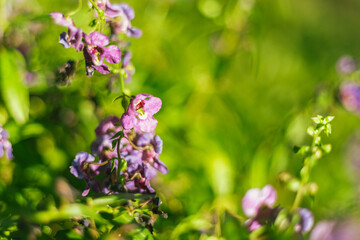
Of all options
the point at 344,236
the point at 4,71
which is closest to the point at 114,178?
the point at 4,71

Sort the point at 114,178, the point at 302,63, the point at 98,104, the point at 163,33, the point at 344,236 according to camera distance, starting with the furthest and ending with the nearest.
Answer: the point at 302,63 → the point at 163,33 → the point at 344,236 → the point at 98,104 → the point at 114,178

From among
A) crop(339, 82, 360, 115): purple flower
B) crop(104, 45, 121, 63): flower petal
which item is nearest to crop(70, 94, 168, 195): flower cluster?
crop(104, 45, 121, 63): flower petal

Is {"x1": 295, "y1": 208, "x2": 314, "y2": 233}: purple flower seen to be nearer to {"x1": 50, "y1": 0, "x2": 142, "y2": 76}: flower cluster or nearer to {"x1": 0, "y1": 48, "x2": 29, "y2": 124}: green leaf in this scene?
{"x1": 50, "y1": 0, "x2": 142, "y2": 76}: flower cluster

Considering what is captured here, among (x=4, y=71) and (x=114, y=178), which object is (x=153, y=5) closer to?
(x=4, y=71)

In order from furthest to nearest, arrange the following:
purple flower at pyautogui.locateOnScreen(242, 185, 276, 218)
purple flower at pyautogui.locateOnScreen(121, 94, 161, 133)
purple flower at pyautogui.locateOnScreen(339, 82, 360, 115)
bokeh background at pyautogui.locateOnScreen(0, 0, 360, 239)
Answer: purple flower at pyautogui.locateOnScreen(339, 82, 360, 115)
bokeh background at pyautogui.locateOnScreen(0, 0, 360, 239)
purple flower at pyautogui.locateOnScreen(242, 185, 276, 218)
purple flower at pyautogui.locateOnScreen(121, 94, 161, 133)

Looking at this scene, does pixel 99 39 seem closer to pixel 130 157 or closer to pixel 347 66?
pixel 130 157

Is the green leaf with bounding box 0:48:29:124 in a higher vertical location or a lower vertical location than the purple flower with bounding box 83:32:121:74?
lower

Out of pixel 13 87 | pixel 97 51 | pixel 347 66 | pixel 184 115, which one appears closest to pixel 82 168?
pixel 97 51
